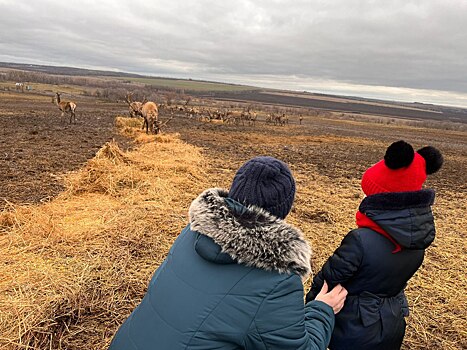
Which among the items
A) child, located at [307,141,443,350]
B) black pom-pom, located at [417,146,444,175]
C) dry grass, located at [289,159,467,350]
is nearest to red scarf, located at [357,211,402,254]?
child, located at [307,141,443,350]

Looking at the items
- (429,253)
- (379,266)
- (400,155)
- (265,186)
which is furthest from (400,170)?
(429,253)

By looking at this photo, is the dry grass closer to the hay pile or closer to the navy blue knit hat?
the hay pile

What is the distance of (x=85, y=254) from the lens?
12.6ft

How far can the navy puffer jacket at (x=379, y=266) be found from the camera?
1.90 meters

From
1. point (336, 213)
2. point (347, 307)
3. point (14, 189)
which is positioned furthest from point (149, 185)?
point (347, 307)

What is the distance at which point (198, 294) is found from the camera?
1.20 metres

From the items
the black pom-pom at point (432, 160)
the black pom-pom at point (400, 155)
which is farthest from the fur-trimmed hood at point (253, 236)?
the black pom-pom at point (432, 160)

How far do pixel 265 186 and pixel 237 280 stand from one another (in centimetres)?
36

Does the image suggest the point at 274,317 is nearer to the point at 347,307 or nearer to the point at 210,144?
the point at 347,307

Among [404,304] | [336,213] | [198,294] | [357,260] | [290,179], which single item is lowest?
[336,213]

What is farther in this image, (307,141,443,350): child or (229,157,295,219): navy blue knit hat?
(307,141,443,350): child

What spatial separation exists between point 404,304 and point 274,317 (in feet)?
4.93

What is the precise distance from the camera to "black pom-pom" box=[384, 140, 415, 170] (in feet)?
6.17

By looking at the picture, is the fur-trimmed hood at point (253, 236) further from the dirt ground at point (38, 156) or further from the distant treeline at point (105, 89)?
the distant treeline at point (105, 89)
